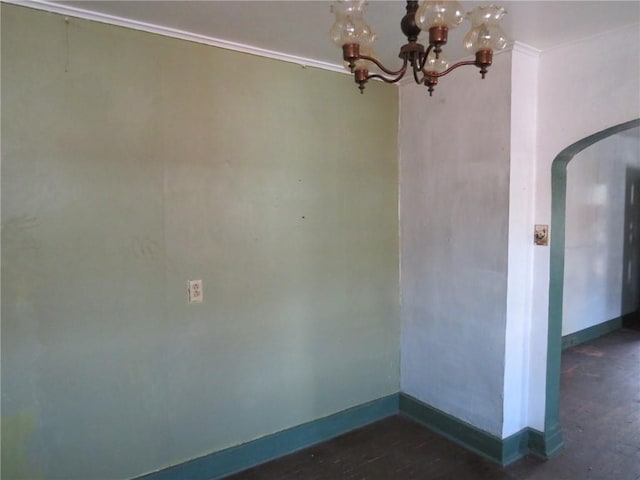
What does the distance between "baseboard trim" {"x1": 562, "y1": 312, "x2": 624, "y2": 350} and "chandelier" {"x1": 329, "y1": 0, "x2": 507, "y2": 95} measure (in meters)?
4.16

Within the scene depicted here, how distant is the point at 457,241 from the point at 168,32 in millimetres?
2076

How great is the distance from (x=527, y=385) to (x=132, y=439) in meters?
2.31

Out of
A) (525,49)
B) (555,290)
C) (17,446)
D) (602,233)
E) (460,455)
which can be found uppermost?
(525,49)

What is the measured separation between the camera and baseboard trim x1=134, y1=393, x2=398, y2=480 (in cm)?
236

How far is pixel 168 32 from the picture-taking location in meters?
2.19

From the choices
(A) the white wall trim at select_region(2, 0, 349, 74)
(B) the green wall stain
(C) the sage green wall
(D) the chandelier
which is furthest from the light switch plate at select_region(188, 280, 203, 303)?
(D) the chandelier

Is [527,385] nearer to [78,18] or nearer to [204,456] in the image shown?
[204,456]

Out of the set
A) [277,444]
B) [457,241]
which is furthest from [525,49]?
[277,444]

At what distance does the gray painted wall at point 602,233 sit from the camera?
4605mm

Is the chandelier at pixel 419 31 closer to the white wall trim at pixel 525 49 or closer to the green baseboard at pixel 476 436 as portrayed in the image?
the white wall trim at pixel 525 49

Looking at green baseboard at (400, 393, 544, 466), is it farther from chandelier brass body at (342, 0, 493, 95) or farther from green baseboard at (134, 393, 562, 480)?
chandelier brass body at (342, 0, 493, 95)

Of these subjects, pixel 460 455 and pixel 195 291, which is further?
pixel 460 455

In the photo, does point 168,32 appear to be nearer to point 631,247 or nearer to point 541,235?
point 541,235

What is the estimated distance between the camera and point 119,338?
7.07 ft
